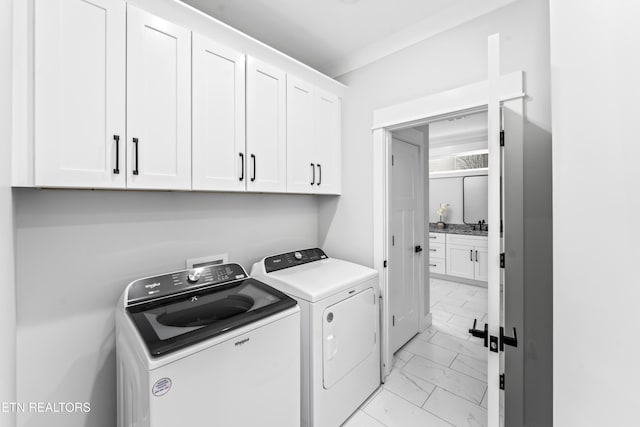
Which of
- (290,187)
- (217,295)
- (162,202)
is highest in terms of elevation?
(290,187)

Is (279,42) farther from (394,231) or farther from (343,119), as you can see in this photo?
(394,231)

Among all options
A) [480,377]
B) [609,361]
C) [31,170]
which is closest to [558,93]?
[609,361]

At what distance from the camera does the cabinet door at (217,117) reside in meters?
1.46

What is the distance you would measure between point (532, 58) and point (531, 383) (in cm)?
191

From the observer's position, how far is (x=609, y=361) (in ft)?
1.51

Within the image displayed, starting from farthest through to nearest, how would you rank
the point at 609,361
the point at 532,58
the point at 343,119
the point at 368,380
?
the point at 343,119, the point at 368,380, the point at 532,58, the point at 609,361

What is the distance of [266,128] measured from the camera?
5.90 ft

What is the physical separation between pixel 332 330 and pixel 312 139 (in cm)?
147

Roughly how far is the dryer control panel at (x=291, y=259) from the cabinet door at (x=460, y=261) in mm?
3207

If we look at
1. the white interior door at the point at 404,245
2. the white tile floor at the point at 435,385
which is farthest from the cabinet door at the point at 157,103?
the white tile floor at the point at 435,385

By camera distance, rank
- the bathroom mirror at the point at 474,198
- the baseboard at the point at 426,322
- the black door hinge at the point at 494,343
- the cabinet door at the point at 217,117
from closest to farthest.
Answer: the black door hinge at the point at 494,343, the cabinet door at the point at 217,117, the baseboard at the point at 426,322, the bathroom mirror at the point at 474,198

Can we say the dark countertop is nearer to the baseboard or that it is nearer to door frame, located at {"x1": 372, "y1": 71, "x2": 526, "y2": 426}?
the baseboard

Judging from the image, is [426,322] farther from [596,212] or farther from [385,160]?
[596,212]

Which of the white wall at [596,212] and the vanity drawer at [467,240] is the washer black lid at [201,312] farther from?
the vanity drawer at [467,240]
